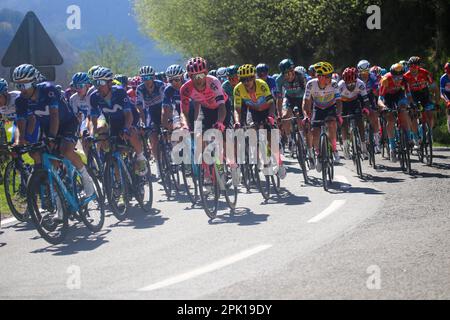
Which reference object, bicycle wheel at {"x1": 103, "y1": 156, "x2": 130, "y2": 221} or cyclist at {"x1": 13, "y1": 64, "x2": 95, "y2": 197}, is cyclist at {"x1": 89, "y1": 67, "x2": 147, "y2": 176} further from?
cyclist at {"x1": 13, "y1": 64, "x2": 95, "y2": 197}

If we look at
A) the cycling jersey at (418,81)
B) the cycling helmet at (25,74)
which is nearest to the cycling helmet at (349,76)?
the cycling jersey at (418,81)

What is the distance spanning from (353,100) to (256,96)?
3.43 m

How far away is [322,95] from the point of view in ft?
44.5

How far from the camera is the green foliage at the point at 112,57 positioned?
132m

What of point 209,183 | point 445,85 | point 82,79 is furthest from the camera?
point 445,85

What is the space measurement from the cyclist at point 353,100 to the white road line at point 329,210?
12.5 ft

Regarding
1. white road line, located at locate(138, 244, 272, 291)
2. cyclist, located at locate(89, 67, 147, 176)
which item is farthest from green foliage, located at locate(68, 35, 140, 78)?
white road line, located at locate(138, 244, 272, 291)

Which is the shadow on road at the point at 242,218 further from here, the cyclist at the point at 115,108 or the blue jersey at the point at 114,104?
the blue jersey at the point at 114,104

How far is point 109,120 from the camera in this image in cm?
1158

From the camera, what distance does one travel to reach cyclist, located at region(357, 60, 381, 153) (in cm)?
1568

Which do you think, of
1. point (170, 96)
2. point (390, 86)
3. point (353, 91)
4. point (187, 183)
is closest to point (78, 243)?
point (187, 183)

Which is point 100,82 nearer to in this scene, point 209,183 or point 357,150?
point 209,183

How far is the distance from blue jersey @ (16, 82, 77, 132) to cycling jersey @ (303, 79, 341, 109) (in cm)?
499

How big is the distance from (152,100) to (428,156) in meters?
5.51
